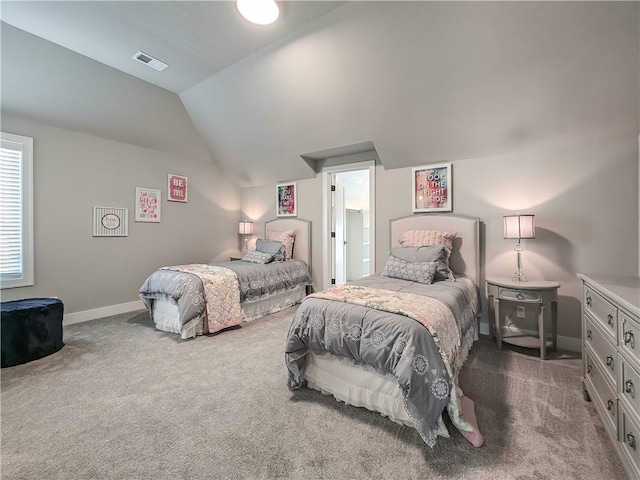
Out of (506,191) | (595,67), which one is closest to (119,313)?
(506,191)

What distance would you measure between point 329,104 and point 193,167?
285 cm

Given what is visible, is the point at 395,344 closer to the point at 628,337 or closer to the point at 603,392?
the point at 628,337

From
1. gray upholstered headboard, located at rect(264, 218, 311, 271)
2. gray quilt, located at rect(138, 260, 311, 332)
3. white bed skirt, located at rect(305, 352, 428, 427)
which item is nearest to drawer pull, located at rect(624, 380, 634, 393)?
→ white bed skirt, located at rect(305, 352, 428, 427)

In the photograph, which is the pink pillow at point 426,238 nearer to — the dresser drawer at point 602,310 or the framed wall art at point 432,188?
the framed wall art at point 432,188

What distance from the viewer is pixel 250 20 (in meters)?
2.38

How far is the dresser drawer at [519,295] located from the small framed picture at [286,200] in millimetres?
3276

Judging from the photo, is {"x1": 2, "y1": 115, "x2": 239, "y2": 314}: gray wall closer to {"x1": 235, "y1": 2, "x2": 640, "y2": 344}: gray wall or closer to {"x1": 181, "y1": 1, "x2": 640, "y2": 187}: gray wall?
{"x1": 181, "y1": 1, "x2": 640, "y2": 187}: gray wall

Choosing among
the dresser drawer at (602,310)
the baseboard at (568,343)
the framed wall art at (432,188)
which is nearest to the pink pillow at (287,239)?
the framed wall art at (432,188)

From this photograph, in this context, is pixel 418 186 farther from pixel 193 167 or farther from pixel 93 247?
pixel 93 247

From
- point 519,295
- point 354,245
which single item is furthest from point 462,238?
point 354,245

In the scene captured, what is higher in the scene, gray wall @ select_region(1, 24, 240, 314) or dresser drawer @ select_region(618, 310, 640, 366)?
gray wall @ select_region(1, 24, 240, 314)

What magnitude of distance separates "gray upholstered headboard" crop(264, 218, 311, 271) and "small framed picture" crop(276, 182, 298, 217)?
13 centimetres

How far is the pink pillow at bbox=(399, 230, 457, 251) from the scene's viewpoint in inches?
122

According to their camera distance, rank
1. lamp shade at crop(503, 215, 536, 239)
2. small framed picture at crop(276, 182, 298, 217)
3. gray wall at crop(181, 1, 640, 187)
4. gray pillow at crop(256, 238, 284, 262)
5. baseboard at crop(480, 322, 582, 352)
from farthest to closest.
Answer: small framed picture at crop(276, 182, 298, 217)
gray pillow at crop(256, 238, 284, 262)
baseboard at crop(480, 322, 582, 352)
lamp shade at crop(503, 215, 536, 239)
gray wall at crop(181, 1, 640, 187)
